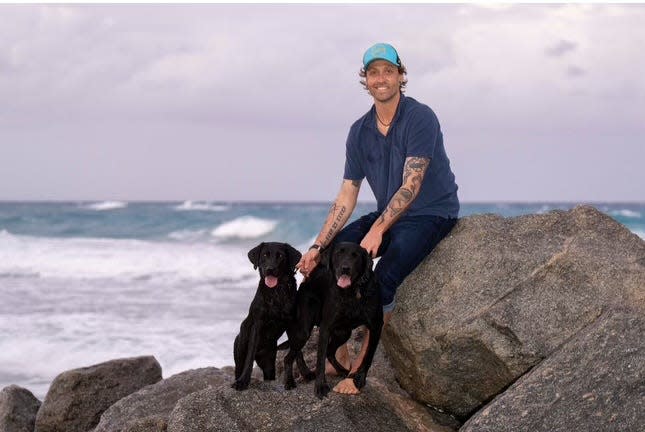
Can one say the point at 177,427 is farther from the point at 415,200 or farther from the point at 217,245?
the point at 217,245

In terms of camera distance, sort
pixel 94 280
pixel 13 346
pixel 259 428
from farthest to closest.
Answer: pixel 94 280, pixel 13 346, pixel 259 428

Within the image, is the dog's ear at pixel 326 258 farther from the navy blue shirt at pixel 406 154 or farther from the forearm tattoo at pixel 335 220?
the navy blue shirt at pixel 406 154

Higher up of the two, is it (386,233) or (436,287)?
(386,233)

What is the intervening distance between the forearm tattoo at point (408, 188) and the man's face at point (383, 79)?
23.9 inches

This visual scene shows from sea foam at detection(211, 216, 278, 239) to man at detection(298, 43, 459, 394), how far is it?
3462 cm

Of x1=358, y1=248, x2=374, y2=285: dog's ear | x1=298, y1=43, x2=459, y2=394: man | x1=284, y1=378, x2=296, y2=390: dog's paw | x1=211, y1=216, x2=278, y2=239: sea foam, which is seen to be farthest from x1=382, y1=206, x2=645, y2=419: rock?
x1=211, y1=216, x2=278, y2=239: sea foam

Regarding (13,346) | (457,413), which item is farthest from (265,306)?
(13,346)

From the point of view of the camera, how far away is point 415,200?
6816 mm

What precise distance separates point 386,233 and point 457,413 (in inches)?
65.4

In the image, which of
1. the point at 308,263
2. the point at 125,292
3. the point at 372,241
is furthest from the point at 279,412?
the point at 125,292

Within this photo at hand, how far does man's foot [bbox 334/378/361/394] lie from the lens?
5.79 m

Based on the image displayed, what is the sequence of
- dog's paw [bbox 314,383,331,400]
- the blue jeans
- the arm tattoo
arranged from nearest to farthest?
dog's paw [bbox 314,383,331,400] < the blue jeans < the arm tattoo

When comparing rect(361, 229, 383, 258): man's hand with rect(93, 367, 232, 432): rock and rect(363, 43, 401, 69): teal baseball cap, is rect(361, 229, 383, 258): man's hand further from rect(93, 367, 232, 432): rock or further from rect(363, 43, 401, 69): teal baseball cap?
rect(93, 367, 232, 432): rock

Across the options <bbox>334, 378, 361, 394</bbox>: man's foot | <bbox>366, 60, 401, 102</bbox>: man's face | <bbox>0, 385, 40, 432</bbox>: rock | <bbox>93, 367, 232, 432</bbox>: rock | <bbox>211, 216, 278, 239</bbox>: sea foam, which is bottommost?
<bbox>211, 216, 278, 239</bbox>: sea foam
